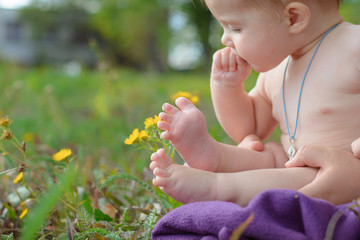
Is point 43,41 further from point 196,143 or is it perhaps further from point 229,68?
point 196,143

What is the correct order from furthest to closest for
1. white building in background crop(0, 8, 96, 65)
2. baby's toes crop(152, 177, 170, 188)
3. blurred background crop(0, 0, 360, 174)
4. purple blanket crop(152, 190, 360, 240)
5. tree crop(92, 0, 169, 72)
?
1. white building in background crop(0, 8, 96, 65)
2. tree crop(92, 0, 169, 72)
3. blurred background crop(0, 0, 360, 174)
4. baby's toes crop(152, 177, 170, 188)
5. purple blanket crop(152, 190, 360, 240)

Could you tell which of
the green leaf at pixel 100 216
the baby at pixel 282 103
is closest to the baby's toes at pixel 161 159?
the baby at pixel 282 103

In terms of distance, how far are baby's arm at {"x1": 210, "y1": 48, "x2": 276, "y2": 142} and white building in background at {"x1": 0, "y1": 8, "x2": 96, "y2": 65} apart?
19874 mm

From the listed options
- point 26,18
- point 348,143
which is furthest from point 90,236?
point 26,18

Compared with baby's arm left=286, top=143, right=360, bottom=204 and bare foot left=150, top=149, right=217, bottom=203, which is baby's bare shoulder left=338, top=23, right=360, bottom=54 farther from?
bare foot left=150, top=149, right=217, bottom=203

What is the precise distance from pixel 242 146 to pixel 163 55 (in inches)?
497

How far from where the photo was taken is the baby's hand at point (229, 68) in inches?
47.8

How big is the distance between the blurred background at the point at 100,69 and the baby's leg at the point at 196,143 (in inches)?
12.0

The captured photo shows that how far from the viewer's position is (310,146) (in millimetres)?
1011

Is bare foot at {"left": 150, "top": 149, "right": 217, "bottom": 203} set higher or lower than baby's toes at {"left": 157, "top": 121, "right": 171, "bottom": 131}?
lower

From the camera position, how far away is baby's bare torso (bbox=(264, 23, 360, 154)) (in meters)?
1.03

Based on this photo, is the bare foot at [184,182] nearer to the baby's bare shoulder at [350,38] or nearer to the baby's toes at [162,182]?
the baby's toes at [162,182]

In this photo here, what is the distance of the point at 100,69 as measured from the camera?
7.55ft

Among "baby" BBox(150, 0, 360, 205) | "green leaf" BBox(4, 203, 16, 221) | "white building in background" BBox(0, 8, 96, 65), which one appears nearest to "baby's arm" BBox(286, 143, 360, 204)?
"baby" BBox(150, 0, 360, 205)
